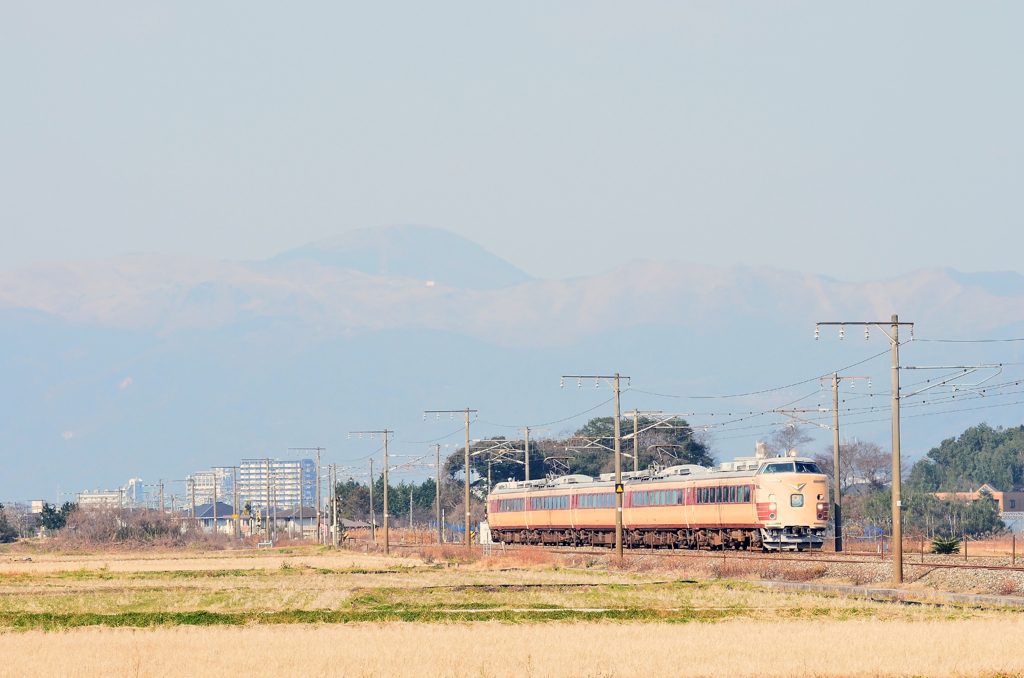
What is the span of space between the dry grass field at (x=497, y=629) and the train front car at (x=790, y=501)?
8.02 meters

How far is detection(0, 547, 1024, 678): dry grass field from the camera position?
27359mm

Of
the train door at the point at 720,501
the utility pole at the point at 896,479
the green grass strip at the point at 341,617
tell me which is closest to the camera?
the green grass strip at the point at 341,617

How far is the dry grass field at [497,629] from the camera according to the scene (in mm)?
27359

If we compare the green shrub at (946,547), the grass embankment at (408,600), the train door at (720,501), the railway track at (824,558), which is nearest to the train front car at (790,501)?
the railway track at (824,558)

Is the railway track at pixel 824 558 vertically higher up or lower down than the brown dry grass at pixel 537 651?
lower down

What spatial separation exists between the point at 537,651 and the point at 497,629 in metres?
5.11

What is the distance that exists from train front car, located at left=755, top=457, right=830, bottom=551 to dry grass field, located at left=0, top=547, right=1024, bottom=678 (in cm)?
802

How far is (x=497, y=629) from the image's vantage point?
114 ft

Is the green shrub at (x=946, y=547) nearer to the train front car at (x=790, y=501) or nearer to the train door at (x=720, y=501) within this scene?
the train front car at (x=790, y=501)

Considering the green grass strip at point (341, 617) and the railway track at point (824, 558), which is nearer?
the green grass strip at point (341, 617)

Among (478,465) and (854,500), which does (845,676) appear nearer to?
(854,500)

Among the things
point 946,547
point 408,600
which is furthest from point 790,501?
point 408,600

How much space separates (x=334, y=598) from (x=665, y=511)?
32589 millimetres

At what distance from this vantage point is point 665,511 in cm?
7606
